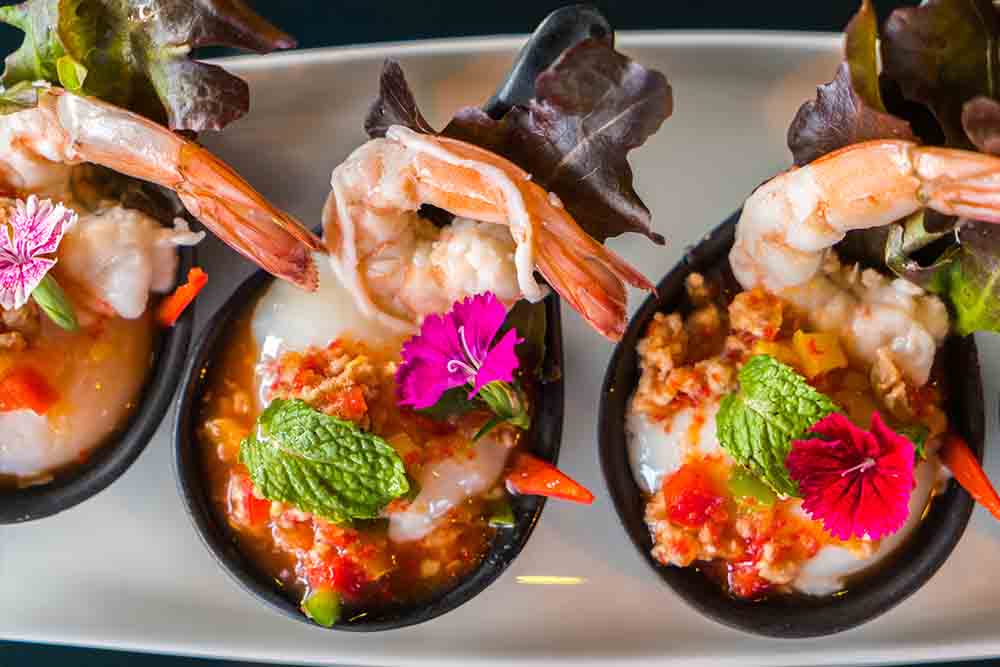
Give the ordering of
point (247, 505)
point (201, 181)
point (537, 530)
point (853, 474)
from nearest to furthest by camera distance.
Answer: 1. point (853, 474)
2. point (201, 181)
3. point (247, 505)
4. point (537, 530)

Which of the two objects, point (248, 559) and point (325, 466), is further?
point (248, 559)

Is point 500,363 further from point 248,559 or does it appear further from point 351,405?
point 248,559

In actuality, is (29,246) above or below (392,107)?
below

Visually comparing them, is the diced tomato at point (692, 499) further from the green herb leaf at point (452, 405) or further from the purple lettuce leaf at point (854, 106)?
the purple lettuce leaf at point (854, 106)

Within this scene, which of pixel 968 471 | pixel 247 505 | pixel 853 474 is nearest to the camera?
pixel 853 474

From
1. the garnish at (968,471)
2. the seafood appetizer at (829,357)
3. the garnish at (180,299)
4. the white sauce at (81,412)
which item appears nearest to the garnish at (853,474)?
the seafood appetizer at (829,357)

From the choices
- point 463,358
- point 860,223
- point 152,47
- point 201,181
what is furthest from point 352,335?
point 860,223
